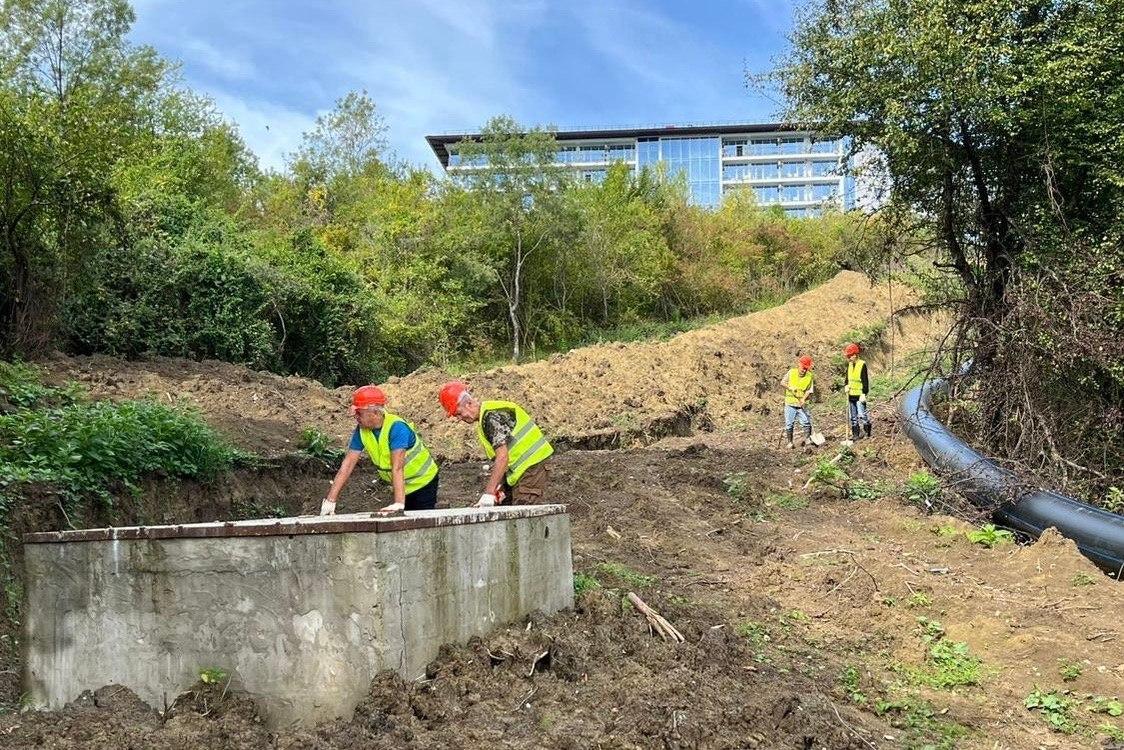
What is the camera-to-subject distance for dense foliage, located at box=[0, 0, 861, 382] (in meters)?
16.0

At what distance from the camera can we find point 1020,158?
12.6 m

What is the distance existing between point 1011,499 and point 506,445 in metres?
6.87

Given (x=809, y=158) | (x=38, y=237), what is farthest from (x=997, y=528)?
(x=809, y=158)

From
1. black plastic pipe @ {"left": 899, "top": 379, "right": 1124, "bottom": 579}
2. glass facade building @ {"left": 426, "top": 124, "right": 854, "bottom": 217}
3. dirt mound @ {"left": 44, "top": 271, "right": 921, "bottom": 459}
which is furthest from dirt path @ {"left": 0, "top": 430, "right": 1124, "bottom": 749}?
glass facade building @ {"left": 426, "top": 124, "right": 854, "bottom": 217}

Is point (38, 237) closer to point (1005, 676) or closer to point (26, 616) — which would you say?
point (26, 616)

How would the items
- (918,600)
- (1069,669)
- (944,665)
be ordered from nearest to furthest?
(1069,669) → (944,665) → (918,600)

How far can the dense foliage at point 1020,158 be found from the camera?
11.3 m

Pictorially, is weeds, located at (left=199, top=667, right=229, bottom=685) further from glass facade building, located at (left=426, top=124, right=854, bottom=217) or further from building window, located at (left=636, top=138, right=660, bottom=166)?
building window, located at (left=636, top=138, right=660, bottom=166)

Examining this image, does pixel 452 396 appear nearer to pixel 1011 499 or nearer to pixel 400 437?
pixel 400 437

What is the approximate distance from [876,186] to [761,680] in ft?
33.5

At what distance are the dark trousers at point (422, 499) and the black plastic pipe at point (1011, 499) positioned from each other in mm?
6679

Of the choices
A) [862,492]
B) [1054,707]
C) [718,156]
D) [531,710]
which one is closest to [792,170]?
[718,156]

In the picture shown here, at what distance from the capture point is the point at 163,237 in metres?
22.0

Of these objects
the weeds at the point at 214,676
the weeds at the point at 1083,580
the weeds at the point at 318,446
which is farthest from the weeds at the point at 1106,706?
the weeds at the point at 318,446
